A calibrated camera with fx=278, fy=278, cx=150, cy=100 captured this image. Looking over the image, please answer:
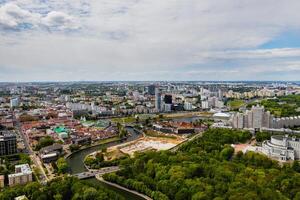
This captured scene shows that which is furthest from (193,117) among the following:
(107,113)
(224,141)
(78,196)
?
(78,196)

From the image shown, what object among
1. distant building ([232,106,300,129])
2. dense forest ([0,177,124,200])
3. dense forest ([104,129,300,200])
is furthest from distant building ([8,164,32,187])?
distant building ([232,106,300,129])

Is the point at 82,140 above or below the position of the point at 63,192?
below

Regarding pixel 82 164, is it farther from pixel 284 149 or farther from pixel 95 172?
pixel 284 149

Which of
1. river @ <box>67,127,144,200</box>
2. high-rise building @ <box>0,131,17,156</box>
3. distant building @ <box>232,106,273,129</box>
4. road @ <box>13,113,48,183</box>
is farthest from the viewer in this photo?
distant building @ <box>232,106,273,129</box>

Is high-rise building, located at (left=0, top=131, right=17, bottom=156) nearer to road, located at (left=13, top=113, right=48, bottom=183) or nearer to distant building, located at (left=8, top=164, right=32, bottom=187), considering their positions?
road, located at (left=13, top=113, right=48, bottom=183)

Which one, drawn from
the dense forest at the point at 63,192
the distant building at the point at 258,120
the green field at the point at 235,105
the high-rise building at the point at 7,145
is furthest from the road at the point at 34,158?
the green field at the point at 235,105

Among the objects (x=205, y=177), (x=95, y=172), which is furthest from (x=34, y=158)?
(x=205, y=177)
